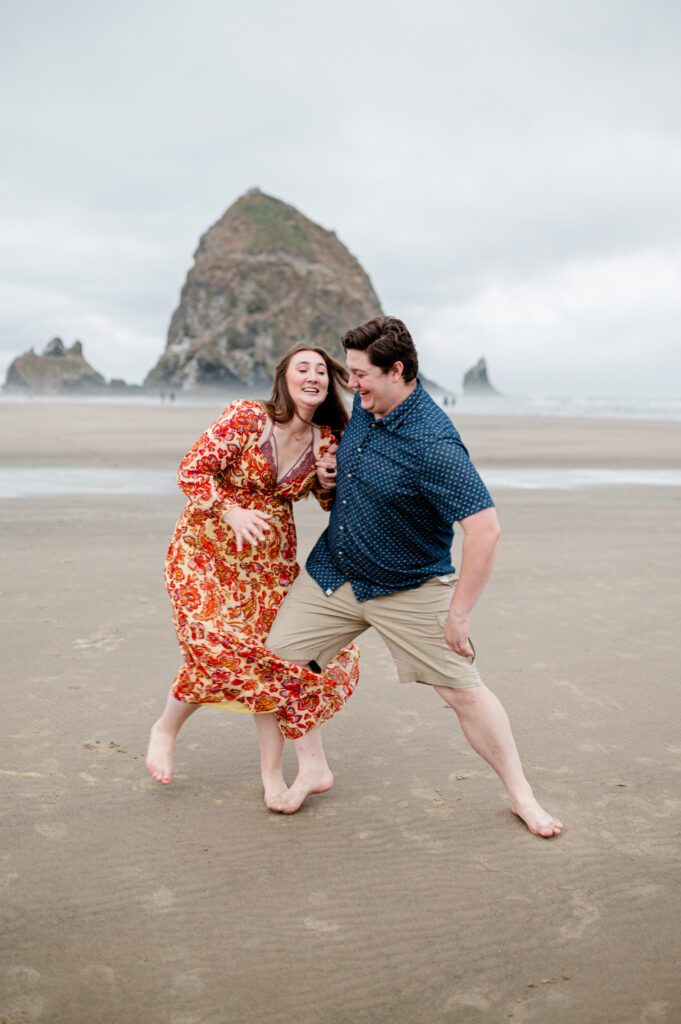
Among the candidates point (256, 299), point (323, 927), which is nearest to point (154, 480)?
point (323, 927)

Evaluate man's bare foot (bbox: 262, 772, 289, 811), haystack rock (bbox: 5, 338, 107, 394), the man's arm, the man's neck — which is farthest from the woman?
haystack rock (bbox: 5, 338, 107, 394)

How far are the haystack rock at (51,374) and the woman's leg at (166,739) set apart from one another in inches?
5329

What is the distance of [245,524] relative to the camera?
3.44 meters

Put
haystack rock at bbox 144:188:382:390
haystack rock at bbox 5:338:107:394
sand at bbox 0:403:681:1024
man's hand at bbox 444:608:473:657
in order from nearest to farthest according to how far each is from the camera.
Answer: sand at bbox 0:403:681:1024 → man's hand at bbox 444:608:473:657 → haystack rock at bbox 144:188:382:390 → haystack rock at bbox 5:338:107:394

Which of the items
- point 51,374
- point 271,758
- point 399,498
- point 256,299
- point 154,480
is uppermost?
→ point 256,299

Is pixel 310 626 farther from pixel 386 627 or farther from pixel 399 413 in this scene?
pixel 399 413

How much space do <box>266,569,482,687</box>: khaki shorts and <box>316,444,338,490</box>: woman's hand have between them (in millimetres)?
392

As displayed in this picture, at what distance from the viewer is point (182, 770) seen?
411 centimetres

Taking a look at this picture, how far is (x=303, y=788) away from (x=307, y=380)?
5.56 feet

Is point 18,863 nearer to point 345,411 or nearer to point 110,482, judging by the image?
point 345,411

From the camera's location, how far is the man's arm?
10.3 ft

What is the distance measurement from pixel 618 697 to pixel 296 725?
2217 millimetres

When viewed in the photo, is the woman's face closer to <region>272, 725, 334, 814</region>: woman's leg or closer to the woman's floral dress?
the woman's floral dress

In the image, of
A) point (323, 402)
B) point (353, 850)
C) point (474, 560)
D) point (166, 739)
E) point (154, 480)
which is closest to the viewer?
point (474, 560)
